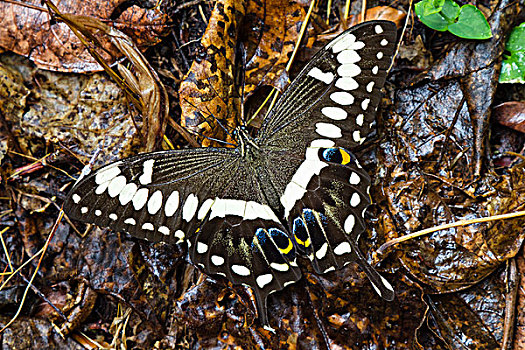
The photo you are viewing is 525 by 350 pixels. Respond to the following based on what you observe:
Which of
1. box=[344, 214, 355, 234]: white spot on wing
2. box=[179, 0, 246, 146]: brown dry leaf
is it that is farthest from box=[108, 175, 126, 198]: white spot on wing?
box=[344, 214, 355, 234]: white spot on wing

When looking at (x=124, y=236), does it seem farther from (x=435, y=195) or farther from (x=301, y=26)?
(x=435, y=195)

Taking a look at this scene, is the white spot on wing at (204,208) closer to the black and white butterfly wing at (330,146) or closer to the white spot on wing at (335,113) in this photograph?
the black and white butterfly wing at (330,146)

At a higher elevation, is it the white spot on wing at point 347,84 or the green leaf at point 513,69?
the green leaf at point 513,69

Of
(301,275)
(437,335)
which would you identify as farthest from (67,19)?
(437,335)

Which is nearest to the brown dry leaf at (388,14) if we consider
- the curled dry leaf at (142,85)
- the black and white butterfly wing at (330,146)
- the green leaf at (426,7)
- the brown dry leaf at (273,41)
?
the green leaf at (426,7)

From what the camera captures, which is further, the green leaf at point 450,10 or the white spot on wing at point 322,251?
the green leaf at point 450,10

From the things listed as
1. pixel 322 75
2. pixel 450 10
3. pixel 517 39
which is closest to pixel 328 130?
pixel 322 75

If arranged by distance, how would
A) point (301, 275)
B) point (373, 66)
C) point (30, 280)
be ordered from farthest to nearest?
point (30, 280)
point (301, 275)
point (373, 66)

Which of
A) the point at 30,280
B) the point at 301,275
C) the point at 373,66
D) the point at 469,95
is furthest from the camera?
the point at 30,280
